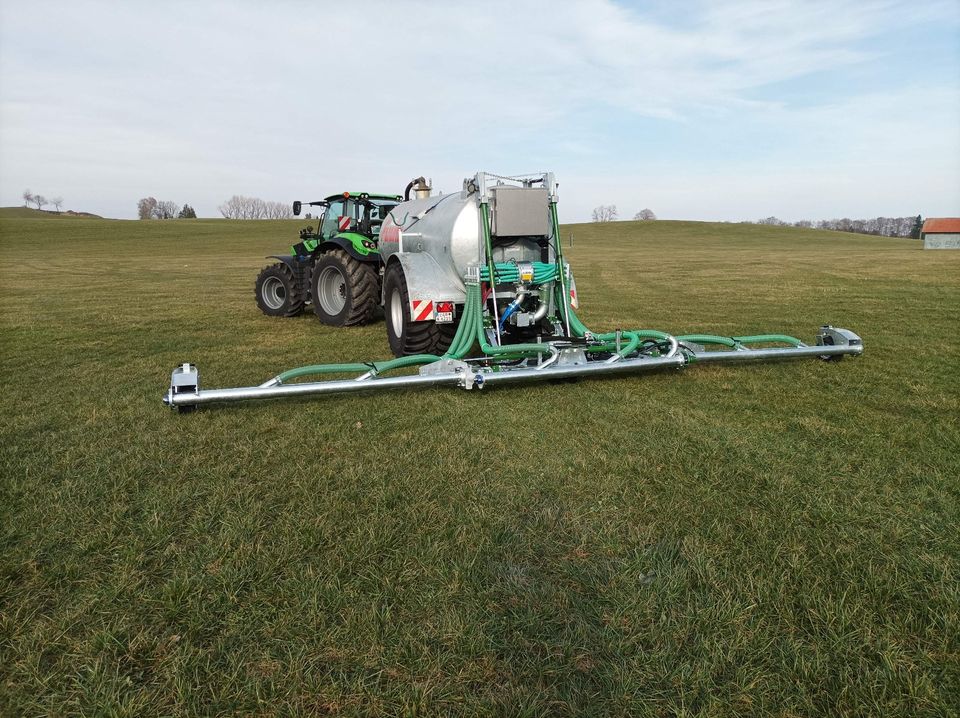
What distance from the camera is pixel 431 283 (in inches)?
288

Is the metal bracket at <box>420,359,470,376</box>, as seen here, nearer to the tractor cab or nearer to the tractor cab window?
the tractor cab

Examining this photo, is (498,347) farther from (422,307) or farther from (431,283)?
(431,283)

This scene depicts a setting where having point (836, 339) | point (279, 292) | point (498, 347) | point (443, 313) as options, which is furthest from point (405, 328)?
point (279, 292)

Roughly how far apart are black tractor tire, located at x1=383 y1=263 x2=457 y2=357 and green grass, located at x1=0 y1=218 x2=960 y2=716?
167 centimetres

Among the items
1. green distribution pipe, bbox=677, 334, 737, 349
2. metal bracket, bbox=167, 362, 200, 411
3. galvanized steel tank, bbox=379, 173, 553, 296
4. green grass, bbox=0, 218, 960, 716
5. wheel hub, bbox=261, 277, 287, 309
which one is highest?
galvanized steel tank, bbox=379, 173, 553, 296

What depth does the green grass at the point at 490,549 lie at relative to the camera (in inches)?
86.8

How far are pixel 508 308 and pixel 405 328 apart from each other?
1.31 meters

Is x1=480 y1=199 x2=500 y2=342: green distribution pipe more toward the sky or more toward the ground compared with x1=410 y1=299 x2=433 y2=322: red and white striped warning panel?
more toward the sky

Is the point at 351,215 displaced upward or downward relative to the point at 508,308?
upward

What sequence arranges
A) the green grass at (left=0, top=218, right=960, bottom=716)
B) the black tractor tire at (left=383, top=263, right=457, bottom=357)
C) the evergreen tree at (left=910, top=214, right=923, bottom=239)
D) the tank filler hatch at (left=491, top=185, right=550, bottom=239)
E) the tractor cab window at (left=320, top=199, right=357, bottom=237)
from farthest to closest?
1. the evergreen tree at (left=910, top=214, right=923, bottom=239)
2. the tractor cab window at (left=320, top=199, right=357, bottom=237)
3. the black tractor tire at (left=383, top=263, right=457, bottom=357)
4. the tank filler hatch at (left=491, top=185, right=550, bottom=239)
5. the green grass at (left=0, top=218, right=960, bottom=716)

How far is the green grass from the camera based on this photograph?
221 cm

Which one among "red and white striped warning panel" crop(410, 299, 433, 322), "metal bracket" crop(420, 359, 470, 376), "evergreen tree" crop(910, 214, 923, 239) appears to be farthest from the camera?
"evergreen tree" crop(910, 214, 923, 239)

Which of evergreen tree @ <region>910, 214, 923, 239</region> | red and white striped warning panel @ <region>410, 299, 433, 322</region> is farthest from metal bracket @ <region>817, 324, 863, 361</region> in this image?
evergreen tree @ <region>910, 214, 923, 239</region>

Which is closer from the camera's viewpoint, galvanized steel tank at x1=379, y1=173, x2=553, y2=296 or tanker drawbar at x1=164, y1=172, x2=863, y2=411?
tanker drawbar at x1=164, y1=172, x2=863, y2=411
